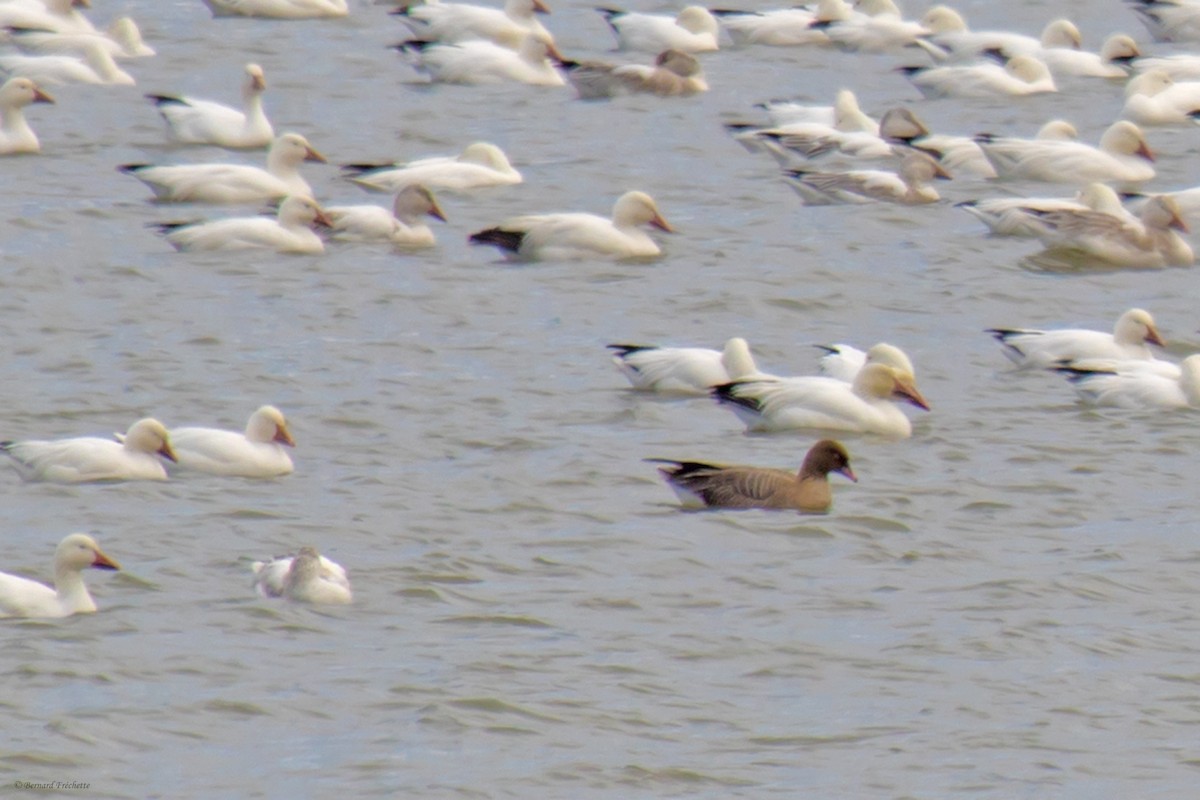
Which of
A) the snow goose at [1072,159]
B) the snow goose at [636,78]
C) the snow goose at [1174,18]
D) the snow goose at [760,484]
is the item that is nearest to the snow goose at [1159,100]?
the snow goose at [1072,159]

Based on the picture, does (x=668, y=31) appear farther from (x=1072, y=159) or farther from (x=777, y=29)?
(x=1072, y=159)

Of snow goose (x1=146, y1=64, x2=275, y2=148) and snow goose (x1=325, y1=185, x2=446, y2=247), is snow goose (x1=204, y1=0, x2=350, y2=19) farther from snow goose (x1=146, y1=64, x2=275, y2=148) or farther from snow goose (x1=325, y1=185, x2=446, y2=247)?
snow goose (x1=325, y1=185, x2=446, y2=247)

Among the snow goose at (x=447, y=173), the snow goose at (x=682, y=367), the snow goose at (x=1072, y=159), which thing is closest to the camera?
the snow goose at (x=682, y=367)

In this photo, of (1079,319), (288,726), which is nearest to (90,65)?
(1079,319)

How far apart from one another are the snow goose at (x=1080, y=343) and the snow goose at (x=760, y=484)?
9.61 feet

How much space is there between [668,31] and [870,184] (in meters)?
6.60

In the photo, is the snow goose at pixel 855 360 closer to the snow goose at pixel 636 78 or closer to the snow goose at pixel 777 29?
the snow goose at pixel 636 78

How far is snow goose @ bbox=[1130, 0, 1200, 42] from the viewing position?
2727 centimetres

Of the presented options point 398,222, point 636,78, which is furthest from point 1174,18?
point 398,222

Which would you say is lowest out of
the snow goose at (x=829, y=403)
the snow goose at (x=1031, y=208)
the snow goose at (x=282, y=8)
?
the snow goose at (x=282, y=8)

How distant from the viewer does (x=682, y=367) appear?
14.4m

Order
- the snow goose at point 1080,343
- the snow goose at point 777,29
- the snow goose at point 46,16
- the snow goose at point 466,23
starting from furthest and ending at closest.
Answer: the snow goose at point 777,29 < the snow goose at point 466,23 < the snow goose at point 46,16 < the snow goose at point 1080,343

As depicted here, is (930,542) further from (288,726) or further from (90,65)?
(90,65)

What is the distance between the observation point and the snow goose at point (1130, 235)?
58.8ft
